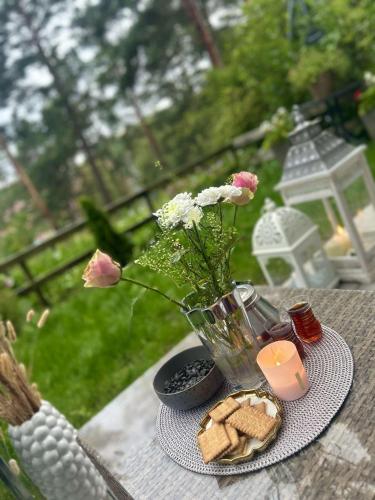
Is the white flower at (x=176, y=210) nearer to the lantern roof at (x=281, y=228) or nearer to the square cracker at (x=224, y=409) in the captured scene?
the square cracker at (x=224, y=409)

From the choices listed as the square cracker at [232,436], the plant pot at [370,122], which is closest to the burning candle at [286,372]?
the square cracker at [232,436]

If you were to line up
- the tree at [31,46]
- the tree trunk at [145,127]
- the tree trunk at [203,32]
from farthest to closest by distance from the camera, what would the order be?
the tree trunk at [145,127] → the tree at [31,46] → the tree trunk at [203,32]

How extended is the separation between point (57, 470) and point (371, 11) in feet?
13.9

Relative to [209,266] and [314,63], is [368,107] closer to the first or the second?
[314,63]

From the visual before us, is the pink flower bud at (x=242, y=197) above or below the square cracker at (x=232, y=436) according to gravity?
above

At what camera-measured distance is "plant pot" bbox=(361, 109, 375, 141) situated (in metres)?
4.91

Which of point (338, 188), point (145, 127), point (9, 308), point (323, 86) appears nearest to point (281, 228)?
point (338, 188)

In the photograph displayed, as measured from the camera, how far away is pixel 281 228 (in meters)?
2.04

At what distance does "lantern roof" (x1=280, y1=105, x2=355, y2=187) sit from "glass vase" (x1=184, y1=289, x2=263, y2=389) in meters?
1.14

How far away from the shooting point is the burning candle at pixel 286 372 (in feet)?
3.44

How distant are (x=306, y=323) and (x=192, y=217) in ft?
1.58

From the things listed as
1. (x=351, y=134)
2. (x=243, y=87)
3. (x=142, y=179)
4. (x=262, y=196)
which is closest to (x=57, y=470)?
(x=262, y=196)

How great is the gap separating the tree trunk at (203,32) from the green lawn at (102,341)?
20.6ft

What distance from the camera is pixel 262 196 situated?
462 centimetres
